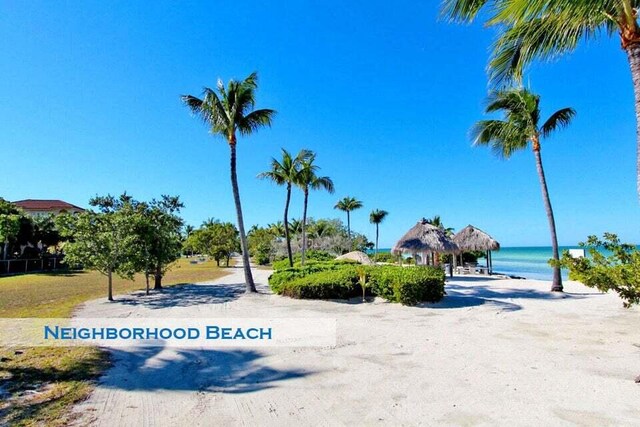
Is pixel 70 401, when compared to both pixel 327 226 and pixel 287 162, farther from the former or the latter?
pixel 327 226

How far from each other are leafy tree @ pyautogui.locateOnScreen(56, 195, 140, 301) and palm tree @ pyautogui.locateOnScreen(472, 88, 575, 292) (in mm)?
14835

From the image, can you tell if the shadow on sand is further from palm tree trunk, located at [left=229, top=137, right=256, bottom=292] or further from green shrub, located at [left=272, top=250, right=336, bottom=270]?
green shrub, located at [left=272, top=250, right=336, bottom=270]

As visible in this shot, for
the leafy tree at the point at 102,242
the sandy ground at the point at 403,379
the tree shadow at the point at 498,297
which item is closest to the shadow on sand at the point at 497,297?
the tree shadow at the point at 498,297

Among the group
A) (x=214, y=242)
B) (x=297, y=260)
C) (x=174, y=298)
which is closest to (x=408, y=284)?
(x=174, y=298)

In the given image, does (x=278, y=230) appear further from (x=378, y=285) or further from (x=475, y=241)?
(x=378, y=285)

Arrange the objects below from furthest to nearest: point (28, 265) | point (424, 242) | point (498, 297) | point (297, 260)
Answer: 1. point (28, 265)
2. point (297, 260)
3. point (424, 242)
4. point (498, 297)

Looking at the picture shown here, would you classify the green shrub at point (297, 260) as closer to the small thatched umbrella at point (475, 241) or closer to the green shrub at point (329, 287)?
the green shrub at point (329, 287)

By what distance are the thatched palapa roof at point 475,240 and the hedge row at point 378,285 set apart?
11985mm

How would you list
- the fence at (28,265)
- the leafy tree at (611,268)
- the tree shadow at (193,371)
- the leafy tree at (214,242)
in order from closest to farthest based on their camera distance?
the leafy tree at (611,268) < the tree shadow at (193,371) < the fence at (28,265) < the leafy tree at (214,242)

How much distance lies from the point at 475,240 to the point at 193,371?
21.2 m

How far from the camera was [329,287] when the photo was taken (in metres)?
11.7

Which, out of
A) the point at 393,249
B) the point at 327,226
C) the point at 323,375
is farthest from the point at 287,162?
the point at 327,226

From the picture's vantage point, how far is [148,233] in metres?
14.1

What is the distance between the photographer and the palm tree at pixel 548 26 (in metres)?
4.28
